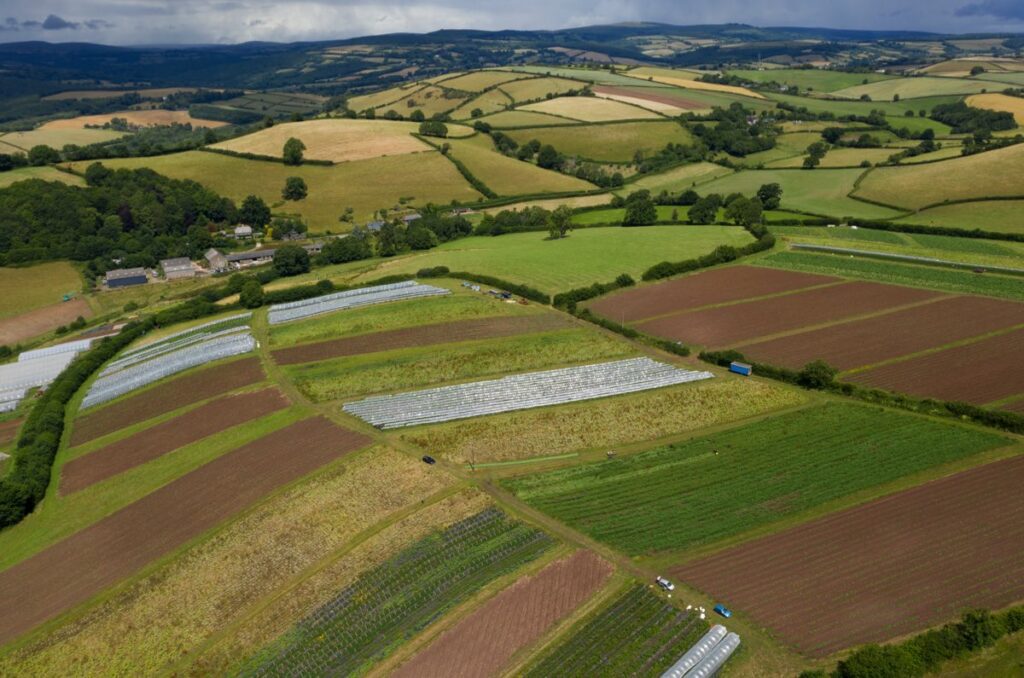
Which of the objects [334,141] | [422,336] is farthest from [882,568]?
[334,141]

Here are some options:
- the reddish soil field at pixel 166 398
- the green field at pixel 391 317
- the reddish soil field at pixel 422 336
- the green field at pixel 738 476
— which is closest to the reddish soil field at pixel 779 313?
the reddish soil field at pixel 422 336

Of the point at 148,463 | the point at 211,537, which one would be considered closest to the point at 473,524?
the point at 211,537

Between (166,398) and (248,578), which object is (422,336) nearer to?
(166,398)

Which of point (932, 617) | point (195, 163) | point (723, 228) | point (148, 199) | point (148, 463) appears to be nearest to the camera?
point (932, 617)

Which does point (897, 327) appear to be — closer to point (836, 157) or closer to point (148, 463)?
point (148, 463)

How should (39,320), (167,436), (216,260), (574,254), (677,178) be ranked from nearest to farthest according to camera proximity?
(167,436) → (39,320) → (574,254) → (216,260) → (677,178)


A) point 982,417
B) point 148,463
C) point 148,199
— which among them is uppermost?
point 148,199

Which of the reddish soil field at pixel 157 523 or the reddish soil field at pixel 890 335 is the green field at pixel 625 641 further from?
the reddish soil field at pixel 890 335

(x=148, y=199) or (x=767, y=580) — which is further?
(x=148, y=199)
